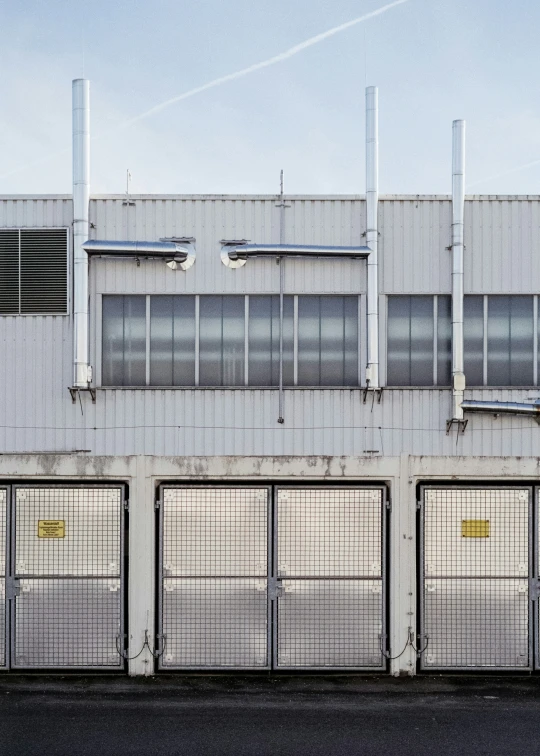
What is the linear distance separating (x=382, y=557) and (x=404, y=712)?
1.63 meters

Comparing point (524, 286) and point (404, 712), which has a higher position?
point (524, 286)

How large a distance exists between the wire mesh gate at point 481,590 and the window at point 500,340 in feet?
25.4

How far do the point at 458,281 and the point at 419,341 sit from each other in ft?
5.45

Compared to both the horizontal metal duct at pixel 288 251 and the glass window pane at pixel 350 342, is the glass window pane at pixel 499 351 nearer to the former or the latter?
the glass window pane at pixel 350 342

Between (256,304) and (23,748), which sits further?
(256,304)

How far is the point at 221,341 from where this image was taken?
14500 mm

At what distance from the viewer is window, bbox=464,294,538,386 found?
47.6ft

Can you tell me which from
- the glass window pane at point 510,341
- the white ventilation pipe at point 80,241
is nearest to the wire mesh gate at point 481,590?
the glass window pane at point 510,341

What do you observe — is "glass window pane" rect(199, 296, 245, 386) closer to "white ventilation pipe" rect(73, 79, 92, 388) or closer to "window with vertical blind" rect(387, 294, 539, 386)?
"white ventilation pipe" rect(73, 79, 92, 388)

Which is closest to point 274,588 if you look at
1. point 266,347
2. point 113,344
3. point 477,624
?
point 477,624

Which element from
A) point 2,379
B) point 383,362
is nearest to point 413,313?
point 383,362

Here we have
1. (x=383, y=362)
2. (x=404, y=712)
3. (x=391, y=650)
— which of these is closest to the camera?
(x=404, y=712)

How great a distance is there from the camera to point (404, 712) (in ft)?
20.6

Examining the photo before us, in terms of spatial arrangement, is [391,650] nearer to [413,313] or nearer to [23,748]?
[23,748]
